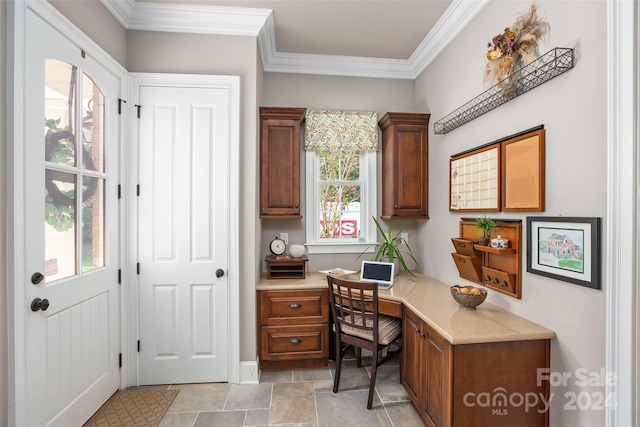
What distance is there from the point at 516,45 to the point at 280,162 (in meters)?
1.94

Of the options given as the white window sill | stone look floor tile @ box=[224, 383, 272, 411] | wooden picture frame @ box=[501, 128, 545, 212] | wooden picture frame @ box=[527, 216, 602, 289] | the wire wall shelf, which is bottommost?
stone look floor tile @ box=[224, 383, 272, 411]

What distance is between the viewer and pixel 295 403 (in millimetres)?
2227

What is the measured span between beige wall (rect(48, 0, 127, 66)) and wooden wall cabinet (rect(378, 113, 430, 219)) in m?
2.33

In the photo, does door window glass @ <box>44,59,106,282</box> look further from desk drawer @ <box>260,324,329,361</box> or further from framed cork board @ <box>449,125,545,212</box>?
framed cork board @ <box>449,125,545,212</box>

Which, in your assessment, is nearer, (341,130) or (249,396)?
(249,396)

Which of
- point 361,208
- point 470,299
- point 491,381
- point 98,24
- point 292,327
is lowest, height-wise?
point 292,327

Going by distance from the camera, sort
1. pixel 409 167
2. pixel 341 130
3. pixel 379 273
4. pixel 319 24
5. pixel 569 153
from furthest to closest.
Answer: pixel 341 130 → pixel 409 167 → pixel 379 273 → pixel 319 24 → pixel 569 153

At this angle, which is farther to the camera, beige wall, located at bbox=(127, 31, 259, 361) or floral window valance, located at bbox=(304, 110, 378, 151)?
floral window valance, located at bbox=(304, 110, 378, 151)

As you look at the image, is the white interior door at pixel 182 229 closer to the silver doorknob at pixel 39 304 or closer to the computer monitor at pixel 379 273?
the silver doorknob at pixel 39 304

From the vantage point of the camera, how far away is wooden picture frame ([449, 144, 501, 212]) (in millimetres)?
2059

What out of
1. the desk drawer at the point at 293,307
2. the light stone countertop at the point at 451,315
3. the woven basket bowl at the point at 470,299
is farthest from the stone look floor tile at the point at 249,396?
the woven basket bowl at the point at 470,299

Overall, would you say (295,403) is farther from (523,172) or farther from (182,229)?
(523,172)

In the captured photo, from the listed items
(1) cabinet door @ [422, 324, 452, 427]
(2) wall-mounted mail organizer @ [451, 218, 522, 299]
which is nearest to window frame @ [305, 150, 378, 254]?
(2) wall-mounted mail organizer @ [451, 218, 522, 299]

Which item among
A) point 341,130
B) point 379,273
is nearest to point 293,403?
point 379,273
